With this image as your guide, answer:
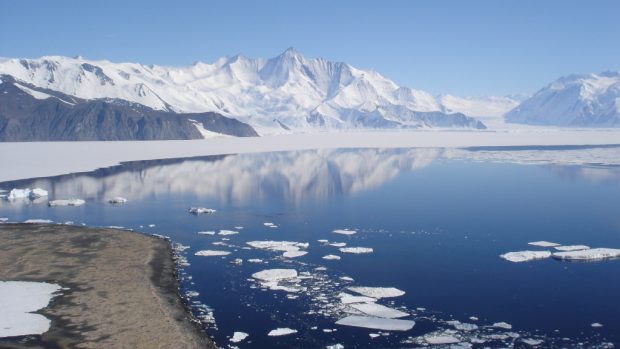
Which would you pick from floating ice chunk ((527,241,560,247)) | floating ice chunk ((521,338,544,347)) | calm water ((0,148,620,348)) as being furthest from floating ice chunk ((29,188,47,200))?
floating ice chunk ((521,338,544,347))

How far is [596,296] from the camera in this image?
2045 cm

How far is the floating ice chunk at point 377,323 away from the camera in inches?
698

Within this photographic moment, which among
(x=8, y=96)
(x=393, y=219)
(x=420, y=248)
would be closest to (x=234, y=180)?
(x=393, y=219)

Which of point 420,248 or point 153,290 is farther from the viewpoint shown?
point 420,248

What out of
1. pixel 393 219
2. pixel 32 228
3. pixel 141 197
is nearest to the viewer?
pixel 32 228

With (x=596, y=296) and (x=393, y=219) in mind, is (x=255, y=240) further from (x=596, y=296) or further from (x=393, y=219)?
(x=596, y=296)

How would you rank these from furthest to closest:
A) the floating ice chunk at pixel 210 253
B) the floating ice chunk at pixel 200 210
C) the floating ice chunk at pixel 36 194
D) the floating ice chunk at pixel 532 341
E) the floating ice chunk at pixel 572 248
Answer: the floating ice chunk at pixel 36 194 → the floating ice chunk at pixel 200 210 → the floating ice chunk at pixel 572 248 → the floating ice chunk at pixel 210 253 → the floating ice chunk at pixel 532 341

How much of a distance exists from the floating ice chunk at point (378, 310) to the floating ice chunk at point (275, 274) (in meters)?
3.88

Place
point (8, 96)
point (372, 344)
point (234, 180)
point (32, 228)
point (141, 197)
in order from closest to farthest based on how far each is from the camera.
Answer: point (372, 344), point (32, 228), point (141, 197), point (234, 180), point (8, 96)

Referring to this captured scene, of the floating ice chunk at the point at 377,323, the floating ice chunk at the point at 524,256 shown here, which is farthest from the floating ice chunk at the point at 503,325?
the floating ice chunk at the point at 524,256

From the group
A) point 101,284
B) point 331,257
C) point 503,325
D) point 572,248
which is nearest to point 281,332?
point 503,325

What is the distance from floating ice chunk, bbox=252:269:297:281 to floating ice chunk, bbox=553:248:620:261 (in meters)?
11.2

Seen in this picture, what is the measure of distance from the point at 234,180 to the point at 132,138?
102 m

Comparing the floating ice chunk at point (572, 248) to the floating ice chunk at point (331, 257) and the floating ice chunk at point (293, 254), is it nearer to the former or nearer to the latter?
the floating ice chunk at point (331, 257)
